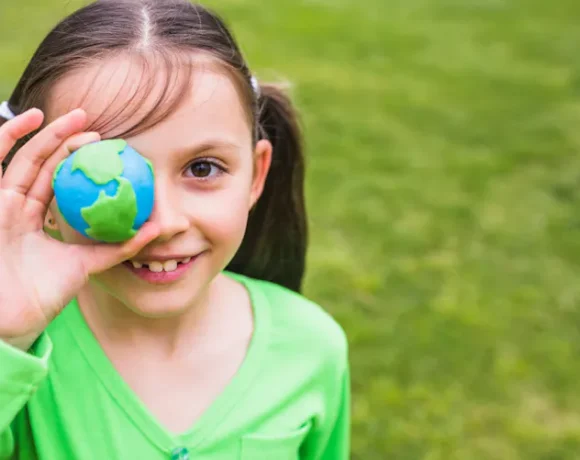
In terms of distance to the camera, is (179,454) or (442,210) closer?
(179,454)

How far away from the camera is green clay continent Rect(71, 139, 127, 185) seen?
1.44 m

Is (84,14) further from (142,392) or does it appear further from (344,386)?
(344,386)

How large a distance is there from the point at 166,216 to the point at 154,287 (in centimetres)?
19

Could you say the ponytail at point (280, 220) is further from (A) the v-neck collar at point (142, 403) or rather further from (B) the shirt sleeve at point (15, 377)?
(B) the shirt sleeve at point (15, 377)

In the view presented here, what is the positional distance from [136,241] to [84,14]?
0.55 metres

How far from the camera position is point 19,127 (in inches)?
62.6

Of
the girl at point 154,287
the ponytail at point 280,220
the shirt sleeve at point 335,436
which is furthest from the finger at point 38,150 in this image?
the shirt sleeve at point 335,436

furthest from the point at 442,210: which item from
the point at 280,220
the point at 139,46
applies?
the point at 139,46

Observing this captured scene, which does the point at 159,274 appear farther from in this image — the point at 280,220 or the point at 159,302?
the point at 280,220

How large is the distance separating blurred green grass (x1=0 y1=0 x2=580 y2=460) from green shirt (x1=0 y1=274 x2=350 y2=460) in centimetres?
97

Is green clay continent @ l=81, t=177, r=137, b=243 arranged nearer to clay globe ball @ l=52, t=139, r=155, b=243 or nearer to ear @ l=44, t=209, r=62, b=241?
clay globe ball @ l=52, t=139, r=155, b=243

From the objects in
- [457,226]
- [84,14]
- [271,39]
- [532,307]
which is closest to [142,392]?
[84,14]

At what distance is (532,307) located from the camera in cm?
402

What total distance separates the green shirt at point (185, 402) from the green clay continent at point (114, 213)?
29cm
